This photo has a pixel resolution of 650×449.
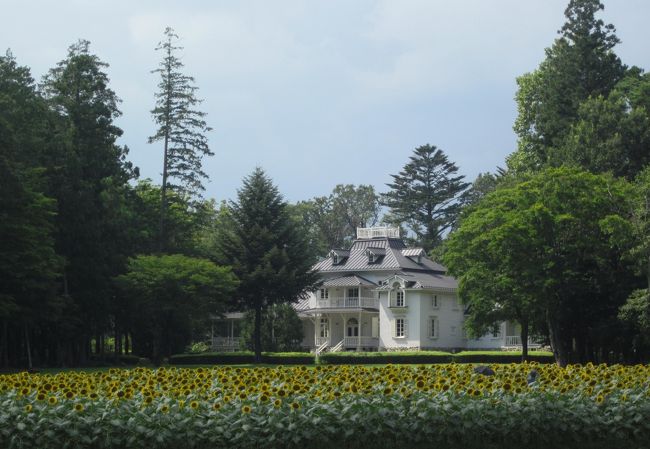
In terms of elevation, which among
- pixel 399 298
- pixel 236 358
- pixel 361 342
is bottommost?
pixel 236 358

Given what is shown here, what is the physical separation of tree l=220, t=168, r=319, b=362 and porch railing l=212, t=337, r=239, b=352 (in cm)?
1490

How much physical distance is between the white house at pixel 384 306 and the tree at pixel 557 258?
21575mm

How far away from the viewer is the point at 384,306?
72250 millimetres

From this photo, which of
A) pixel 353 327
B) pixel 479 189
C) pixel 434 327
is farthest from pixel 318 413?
pixel 479 189

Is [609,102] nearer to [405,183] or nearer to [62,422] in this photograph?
[405,183]

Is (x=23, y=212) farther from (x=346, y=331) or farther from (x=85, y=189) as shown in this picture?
(x=346, y=331)

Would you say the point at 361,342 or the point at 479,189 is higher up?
the point at 479,189

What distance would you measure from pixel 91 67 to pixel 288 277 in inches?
686

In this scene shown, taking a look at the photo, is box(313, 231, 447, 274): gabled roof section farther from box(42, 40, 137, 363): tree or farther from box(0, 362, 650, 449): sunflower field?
box(0, 362, 650, 449): sunflower field

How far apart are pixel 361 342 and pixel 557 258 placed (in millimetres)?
28205

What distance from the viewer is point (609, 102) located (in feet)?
181

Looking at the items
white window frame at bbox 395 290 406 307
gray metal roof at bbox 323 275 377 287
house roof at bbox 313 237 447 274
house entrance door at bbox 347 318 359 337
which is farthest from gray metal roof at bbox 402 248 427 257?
house entrance door at bbox 347 318 359 337

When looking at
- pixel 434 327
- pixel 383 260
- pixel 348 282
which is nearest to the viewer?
pixel 434 327

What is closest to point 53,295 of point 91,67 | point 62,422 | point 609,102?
point 91,67
